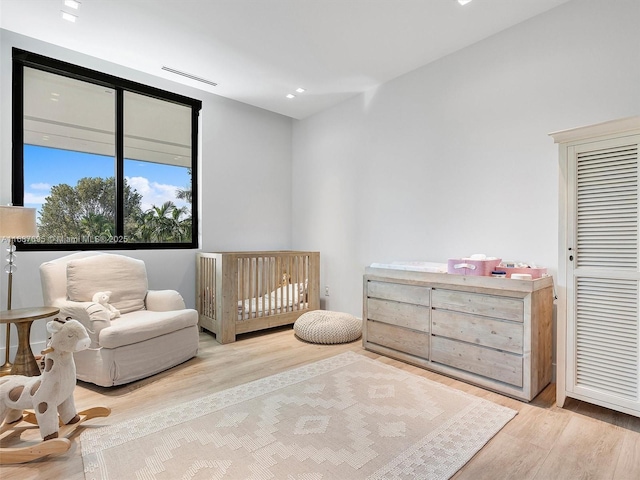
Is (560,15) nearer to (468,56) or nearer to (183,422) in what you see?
(468,56)

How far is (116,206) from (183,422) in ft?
8.28

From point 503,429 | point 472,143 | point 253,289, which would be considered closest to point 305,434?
point 503,429

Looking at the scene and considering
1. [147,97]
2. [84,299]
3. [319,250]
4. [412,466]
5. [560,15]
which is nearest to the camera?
[412,466]

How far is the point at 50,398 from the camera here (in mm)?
1604

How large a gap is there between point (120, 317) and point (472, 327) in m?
2.74

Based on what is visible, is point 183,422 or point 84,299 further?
point 84,299

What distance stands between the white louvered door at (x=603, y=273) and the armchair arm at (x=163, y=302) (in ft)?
9.80

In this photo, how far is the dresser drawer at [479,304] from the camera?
2148 mm

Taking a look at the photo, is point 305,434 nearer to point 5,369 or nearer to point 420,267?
point 420,267

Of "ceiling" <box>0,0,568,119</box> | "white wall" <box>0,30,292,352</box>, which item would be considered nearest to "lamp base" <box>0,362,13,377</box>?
"white wall" <box>0,30,292,352</box>

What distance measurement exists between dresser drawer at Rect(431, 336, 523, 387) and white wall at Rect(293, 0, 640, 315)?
82cm

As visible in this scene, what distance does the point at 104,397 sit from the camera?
7.10 ft

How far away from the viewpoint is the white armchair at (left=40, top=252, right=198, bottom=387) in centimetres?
228

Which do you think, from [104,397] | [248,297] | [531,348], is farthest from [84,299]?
[531,348]
